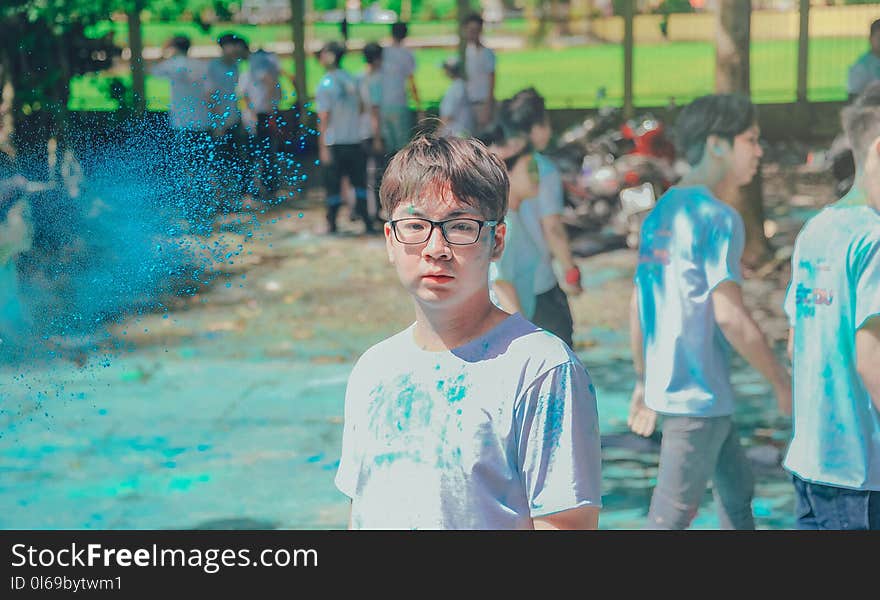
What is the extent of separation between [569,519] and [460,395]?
0.28m

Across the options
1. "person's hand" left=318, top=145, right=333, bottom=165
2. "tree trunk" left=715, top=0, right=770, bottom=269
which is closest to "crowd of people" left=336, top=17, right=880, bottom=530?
"tree trunk" left=715, top=0, right=770, bottom=269

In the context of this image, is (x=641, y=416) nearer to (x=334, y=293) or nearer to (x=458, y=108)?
(x=334, y=293)

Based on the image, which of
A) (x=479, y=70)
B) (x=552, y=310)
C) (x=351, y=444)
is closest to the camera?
(x=351, y=444)

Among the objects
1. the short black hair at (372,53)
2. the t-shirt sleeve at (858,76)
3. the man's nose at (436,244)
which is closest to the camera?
the man's nose at (436,244)

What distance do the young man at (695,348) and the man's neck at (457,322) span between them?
6.11ft

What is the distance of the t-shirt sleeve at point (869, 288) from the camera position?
341cm

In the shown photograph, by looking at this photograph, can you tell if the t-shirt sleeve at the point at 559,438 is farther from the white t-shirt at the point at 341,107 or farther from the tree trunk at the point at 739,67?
the white t-shirt at the point at 341,107

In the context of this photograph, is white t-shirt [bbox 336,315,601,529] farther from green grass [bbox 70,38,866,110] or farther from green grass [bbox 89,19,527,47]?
green grass [bbox 70,38,866,110]

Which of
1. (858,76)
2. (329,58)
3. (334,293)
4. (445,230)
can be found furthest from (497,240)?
(858,76)

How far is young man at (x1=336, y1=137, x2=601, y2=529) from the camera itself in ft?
7.43

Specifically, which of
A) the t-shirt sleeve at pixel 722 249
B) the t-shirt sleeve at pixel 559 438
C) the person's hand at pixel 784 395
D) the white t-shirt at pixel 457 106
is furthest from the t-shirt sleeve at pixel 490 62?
the t-shirt sleeve at pixel 559 438

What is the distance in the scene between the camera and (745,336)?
4.08 metres
